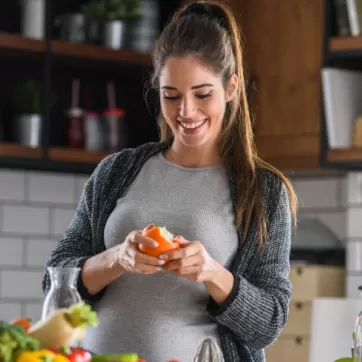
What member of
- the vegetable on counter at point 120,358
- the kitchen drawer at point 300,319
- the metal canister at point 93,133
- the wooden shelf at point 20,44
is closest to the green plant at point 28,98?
the wooden shelf at point 20,44

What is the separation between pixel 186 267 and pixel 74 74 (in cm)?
238

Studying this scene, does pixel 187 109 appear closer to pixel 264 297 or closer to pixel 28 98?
pixel 264 297

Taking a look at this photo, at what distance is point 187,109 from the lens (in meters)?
2.14

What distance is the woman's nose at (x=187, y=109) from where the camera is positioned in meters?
2.15

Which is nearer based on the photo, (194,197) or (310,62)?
(194,197)

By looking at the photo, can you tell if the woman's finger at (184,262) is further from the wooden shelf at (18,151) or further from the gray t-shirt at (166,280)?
the wooden shelf at (18,151)

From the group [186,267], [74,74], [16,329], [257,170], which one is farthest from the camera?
[74,74]

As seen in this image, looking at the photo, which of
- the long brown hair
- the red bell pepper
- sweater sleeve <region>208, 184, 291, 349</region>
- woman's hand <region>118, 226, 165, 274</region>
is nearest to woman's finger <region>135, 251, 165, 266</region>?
woman's hand <region>118, 226, 165, 274</region>

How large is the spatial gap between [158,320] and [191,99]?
1.55 feet

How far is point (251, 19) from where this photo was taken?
4.13 m

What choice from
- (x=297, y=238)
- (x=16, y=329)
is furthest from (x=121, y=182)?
(x=297, y=238)

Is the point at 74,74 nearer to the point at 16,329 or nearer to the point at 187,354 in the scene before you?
the point at 187,354

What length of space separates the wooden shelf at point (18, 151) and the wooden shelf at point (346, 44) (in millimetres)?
1171

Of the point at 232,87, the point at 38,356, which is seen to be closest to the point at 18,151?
the point at 232,87
